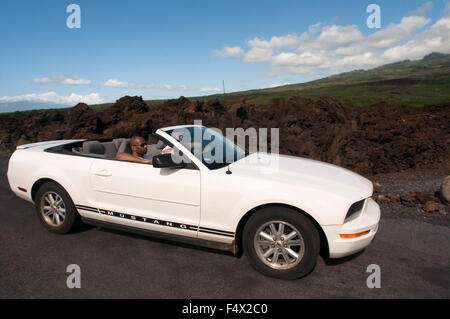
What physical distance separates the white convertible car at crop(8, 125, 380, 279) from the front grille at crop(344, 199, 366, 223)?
0.01 meters

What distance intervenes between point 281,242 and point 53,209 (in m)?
3.36

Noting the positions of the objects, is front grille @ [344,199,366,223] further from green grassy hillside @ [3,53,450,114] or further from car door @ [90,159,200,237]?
green grassy hillside @ [3,53,450,114]

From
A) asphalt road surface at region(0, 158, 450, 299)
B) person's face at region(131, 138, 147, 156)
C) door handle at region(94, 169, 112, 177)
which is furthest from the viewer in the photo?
person's face at region(131, 138, 147, 156)

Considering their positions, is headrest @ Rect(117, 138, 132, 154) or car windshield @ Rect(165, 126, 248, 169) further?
headrest @ Rect(117, 138, 132, 154)

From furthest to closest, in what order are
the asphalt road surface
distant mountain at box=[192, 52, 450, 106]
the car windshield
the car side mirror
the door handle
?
distant mountain at box=[192, 52, 450, 106] < the door handle < the car windshield < the car side mirror < the asphalt road surface

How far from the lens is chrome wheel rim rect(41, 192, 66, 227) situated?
4547 millimetres

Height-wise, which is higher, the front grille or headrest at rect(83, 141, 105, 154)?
headrest at rect(83, 141, 105, 154)

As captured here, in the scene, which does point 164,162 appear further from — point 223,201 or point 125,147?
point 125,147
